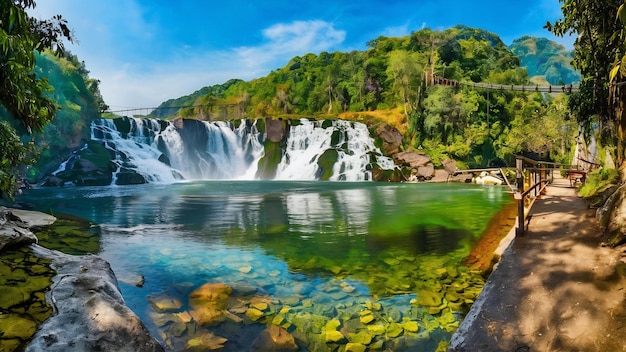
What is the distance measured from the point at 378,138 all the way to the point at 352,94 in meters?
22.1

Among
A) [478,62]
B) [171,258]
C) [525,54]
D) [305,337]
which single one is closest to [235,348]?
[305,337]

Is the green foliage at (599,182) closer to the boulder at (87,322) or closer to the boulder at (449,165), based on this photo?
the boulder at (87,322)

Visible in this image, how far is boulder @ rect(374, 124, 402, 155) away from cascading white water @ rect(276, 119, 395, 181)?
0.99 m

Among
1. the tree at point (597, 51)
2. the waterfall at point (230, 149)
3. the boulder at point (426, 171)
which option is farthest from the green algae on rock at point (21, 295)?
the boulder at point (426, 171)

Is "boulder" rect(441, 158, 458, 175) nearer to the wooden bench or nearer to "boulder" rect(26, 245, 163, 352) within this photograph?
the wooden bench

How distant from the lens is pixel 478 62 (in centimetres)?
5319

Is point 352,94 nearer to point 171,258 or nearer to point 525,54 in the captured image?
point 171,258

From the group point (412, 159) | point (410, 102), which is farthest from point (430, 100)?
point (412, 159)

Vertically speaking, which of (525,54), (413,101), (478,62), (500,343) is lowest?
(500,343)

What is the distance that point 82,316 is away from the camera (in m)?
4.28

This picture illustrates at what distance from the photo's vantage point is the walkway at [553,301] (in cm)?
416

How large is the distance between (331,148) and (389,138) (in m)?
6.50

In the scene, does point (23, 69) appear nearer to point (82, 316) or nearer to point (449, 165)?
point (82, 316)

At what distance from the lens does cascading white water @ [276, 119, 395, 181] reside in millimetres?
38250
